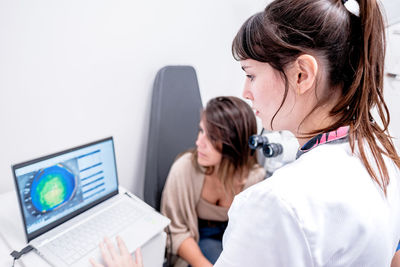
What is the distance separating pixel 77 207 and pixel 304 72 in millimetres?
838

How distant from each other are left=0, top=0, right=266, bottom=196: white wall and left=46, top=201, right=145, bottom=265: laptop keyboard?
0.37m

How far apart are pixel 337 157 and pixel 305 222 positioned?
0.47 feet

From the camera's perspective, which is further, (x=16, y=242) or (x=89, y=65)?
(x=89, y=65)

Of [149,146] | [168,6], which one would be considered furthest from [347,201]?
[168,6]

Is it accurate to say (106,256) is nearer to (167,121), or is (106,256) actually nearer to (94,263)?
(94,263)

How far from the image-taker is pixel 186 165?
1286mm

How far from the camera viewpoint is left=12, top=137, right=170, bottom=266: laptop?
75 centimetres

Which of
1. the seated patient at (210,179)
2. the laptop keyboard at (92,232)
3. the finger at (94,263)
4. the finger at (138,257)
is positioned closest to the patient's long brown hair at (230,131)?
the seated patient at (210,179)

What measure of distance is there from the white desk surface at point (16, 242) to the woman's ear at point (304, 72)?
A: 2.24 ft

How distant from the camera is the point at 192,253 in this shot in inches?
46.5

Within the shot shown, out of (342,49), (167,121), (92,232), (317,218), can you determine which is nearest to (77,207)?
(92,232)

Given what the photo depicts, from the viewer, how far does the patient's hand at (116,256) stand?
729 millimetres

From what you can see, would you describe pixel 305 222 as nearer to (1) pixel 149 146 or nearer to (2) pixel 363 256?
(2) pixel 363 256

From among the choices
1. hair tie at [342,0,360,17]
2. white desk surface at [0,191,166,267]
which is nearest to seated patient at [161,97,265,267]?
white desk surface at [0,191,166,267]
